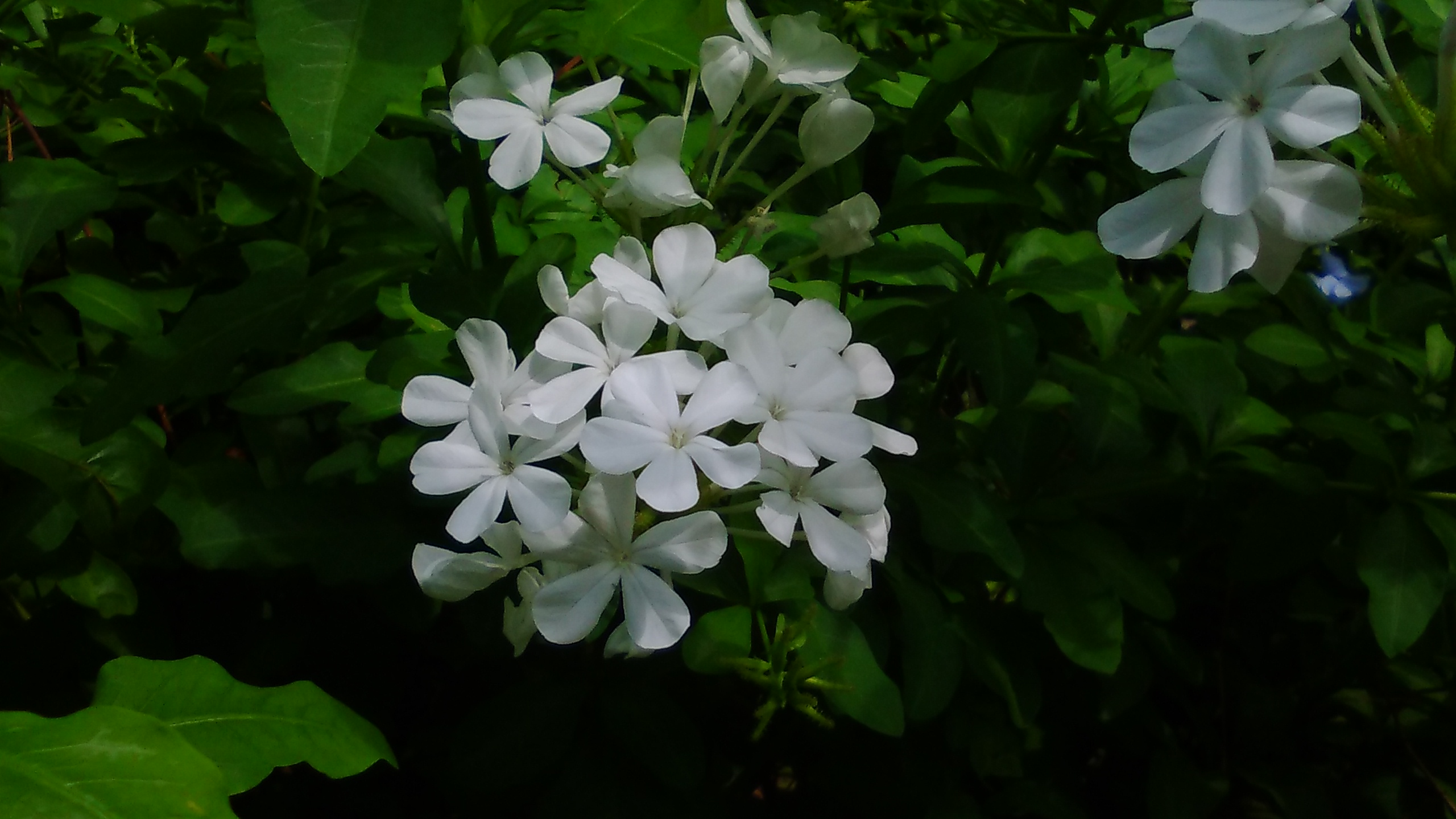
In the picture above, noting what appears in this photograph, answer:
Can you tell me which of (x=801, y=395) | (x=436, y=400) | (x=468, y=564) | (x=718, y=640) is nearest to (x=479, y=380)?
(x=436, y=400)

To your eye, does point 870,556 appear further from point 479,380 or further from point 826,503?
point 479,380

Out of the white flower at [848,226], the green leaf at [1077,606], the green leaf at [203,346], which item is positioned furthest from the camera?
the green leaf at [1077,606]

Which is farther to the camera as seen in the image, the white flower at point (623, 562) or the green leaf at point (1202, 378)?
the green leaf at point (1202, 378)

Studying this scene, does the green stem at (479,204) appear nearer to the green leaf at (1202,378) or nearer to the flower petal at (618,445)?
the flower petal at (618,445)

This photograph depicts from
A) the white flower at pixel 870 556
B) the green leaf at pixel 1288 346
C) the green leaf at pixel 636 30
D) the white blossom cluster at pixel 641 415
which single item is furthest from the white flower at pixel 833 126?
the green leaf at pixel 1288 346

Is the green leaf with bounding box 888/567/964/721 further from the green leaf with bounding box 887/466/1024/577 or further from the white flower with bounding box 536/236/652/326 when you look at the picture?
the white flower with bounding box 536/236/652/326

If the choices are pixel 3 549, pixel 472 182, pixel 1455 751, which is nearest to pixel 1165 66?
pixel 472 182

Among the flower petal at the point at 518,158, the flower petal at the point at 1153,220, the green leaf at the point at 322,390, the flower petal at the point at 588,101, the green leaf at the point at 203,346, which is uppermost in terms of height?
the flower petal at the point at 588,101
